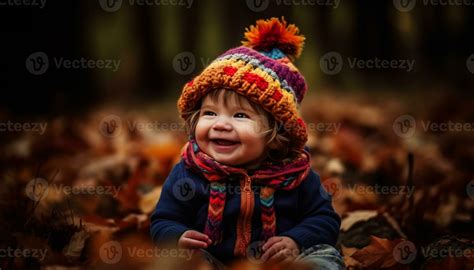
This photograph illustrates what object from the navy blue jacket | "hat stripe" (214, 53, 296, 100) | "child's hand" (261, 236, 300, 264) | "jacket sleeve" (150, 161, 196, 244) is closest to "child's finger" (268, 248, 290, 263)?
"child's hand" (261, 236, 300, 264)

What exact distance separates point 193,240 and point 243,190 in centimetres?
31

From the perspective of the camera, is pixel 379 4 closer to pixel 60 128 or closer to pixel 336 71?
pixel 336 71

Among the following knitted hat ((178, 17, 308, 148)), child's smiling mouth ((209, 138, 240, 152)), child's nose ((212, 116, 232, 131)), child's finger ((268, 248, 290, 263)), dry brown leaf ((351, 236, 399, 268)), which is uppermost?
knitted hat ((178, 17, 308, 148))

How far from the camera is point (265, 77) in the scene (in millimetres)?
2279

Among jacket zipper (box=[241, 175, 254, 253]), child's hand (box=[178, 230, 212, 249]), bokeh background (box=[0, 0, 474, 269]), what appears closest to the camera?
child's hand (box=[178, 230, 212, 249])

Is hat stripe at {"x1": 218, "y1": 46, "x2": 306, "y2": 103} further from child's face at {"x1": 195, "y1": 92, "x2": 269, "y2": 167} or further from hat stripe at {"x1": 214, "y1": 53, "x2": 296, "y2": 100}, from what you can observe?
child's face at {"x1": 195, "y1": 92, "x2": 269, "y2": 167}

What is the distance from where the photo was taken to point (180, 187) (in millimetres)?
2377

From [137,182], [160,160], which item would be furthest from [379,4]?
[137,182]

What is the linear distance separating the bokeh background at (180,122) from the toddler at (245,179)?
0.23 meters

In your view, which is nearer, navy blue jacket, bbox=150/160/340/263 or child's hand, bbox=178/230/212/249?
child's hand, bbox=178/230/212/249

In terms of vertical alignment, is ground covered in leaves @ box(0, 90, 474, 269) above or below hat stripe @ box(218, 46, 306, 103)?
below

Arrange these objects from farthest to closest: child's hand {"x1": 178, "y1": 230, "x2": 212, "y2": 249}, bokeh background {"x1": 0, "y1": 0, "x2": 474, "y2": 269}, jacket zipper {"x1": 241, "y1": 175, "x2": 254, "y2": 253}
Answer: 1. bokeh background {"x1": 0, "y1": 0, "x2": 474, "y2": 269}
2. jacket zipper {"x1": 241, "y1": 175, "x2": 254, "y2": 253}
3. child's hand {"x1": 178, "y1": 230, "x2": 212, "y2": 249}

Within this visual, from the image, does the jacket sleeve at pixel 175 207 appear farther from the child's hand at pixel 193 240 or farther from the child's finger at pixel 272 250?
the child's finger at pixel 272 250

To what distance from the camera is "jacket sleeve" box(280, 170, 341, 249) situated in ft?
7.52
